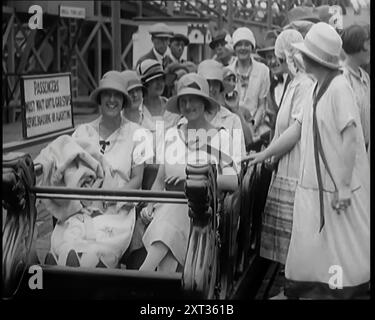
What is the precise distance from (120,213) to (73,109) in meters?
0.41

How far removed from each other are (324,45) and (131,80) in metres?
0.70

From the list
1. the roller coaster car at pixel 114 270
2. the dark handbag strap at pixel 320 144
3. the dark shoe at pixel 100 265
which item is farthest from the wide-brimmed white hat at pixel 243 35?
the dark shoe at pixel 100 265

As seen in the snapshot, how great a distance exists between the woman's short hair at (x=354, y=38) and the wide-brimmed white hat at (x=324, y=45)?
0.02 m

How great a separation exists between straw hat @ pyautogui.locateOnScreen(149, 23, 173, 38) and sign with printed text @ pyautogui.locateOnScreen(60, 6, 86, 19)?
0.83 ft

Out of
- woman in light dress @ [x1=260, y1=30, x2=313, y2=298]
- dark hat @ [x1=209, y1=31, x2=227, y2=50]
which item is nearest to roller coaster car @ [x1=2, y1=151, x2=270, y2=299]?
woman in light dress @ [x1=260, y1=30, x2=313, y2=298]

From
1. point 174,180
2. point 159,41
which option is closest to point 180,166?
point 174,180

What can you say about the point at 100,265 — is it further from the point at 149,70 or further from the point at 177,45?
the point at 177,45

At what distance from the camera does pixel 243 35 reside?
333 centimetres

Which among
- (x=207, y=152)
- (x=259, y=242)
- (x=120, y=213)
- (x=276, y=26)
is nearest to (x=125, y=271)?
(x=120, y=213)

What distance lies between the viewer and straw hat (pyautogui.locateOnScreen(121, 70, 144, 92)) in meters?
3.24

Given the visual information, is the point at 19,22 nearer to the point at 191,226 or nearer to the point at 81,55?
the point at 81,55

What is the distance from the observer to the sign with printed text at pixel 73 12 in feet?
10.4

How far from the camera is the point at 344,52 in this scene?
10.4 ft

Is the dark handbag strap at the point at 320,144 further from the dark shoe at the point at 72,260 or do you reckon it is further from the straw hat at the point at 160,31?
the dark shoe at the point at 72,260
